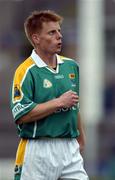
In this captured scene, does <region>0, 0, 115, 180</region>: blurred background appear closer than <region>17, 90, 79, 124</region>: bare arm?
No

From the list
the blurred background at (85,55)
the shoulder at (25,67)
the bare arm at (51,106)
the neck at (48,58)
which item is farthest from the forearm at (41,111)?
the blurred background at (85,55)

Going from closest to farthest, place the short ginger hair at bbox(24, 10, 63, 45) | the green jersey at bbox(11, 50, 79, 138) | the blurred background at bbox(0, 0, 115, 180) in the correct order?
the green jersey at bbox(11, 50, 79, 138), the short ginger hair at bbox(24, 10, 63, 45), the blurred background at bbox(0, 0, 115, 180)

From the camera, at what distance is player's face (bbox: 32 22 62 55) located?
6957 mm

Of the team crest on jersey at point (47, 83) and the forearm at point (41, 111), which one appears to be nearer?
the forearm at point (41, 111)

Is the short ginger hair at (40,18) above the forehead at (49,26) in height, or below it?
above

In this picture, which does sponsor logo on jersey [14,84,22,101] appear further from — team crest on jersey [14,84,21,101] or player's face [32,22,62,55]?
player's face [32,22,62,55]

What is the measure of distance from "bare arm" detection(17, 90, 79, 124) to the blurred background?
1591cm

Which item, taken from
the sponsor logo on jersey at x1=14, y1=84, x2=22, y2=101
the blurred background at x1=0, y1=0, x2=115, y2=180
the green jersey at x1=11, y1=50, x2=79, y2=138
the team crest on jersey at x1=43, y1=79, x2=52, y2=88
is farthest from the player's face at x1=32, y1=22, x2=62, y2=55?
the blurred background at x1=0, y1=0, x2=115, y2=180

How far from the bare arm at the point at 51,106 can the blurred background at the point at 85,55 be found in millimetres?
15910

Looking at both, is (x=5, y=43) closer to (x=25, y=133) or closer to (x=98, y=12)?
(x=98, y=12)

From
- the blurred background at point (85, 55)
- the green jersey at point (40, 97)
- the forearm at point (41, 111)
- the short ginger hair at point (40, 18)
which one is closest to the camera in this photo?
the forearm at point (41, 111)

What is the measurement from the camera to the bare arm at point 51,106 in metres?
6.71

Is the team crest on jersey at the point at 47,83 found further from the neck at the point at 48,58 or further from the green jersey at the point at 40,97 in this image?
the neck at the point at 48,58

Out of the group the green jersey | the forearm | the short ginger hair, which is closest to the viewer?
the forearm
